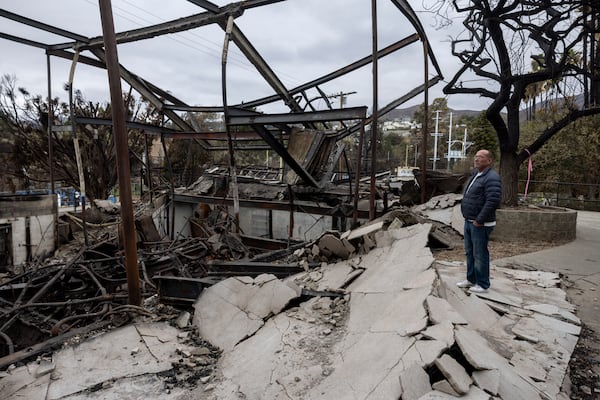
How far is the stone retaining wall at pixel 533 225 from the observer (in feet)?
25.6

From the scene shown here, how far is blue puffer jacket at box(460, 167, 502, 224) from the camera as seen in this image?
3.98 metres

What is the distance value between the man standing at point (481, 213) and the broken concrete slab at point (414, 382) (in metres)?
2.38

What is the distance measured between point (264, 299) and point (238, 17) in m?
7.16

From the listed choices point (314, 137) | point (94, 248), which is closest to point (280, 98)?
point (314, 137)

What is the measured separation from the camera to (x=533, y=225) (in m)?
7.82

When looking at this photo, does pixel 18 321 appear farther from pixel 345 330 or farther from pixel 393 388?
pixel 393 388

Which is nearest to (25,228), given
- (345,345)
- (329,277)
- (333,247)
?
(333,247)

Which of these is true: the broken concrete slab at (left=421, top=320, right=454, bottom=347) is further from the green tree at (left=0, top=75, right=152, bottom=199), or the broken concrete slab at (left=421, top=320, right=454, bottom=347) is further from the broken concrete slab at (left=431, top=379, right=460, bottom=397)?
the green tree at (left=0, top=75, right=152, bottom=199)

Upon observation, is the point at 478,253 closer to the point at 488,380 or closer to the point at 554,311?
the point at 554,311

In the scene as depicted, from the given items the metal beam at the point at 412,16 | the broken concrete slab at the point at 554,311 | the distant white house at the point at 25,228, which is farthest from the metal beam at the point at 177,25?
the broken concrete slab at the point at 554,311

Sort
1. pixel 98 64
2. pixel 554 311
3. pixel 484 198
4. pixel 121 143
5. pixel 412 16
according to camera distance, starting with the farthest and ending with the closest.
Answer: pixel 98 64 → pixel 412 16 → pixel 121 143 → pixel 484 198 → pixel 554 311

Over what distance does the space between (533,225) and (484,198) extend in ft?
15.6

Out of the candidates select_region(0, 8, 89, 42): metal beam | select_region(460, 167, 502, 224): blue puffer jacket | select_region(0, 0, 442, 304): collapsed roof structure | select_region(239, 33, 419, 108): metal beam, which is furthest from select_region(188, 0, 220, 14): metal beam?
select_region(460, 167, 502, 224): blue puffer jacket

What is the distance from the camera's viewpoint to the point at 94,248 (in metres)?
7.35
